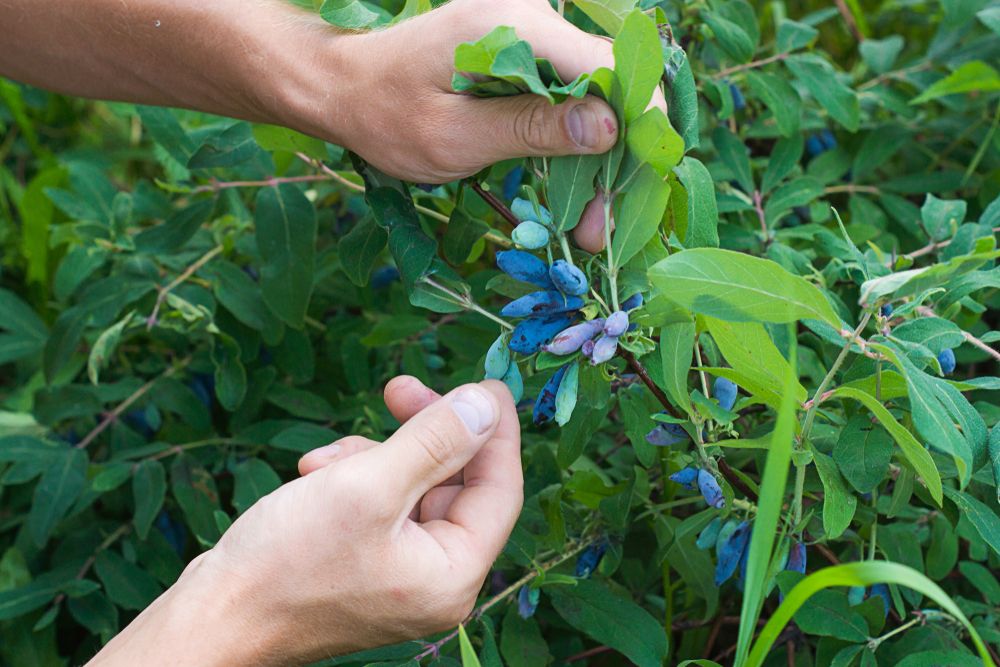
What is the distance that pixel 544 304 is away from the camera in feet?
3.01

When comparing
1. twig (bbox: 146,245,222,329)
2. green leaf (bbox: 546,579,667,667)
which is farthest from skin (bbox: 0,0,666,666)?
twig (bbox: 146,245,222,329)

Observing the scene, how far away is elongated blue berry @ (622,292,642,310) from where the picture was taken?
94 cm

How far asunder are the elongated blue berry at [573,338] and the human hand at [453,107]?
11 centimetres

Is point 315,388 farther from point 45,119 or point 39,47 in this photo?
point 45,119

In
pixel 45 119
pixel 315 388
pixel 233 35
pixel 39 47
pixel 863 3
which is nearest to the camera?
pixel 233 35

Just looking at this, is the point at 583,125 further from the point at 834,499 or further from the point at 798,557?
the point at 798,557

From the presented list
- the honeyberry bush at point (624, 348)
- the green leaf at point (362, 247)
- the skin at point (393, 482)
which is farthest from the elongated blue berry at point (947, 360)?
the green leaf at point (362, 247)

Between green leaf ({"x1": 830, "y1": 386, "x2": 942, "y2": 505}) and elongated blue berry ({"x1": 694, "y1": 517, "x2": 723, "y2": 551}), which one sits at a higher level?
green leaf ({"x1": 830, "y1": 386, "x2": 942, "y2": 505})

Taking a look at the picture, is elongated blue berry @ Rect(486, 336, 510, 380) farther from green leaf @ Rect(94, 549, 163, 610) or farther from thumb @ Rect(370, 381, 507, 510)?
green leaf @ Rect(94, 549, 163, 610)

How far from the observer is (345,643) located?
3.30ft

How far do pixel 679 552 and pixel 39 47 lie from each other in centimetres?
115

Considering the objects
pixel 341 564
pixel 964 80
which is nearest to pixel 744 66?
pixel 964 80

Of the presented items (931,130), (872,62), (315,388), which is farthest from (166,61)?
(931,130)

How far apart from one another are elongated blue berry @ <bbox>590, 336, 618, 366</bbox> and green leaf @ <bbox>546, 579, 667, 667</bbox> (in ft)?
1.38
